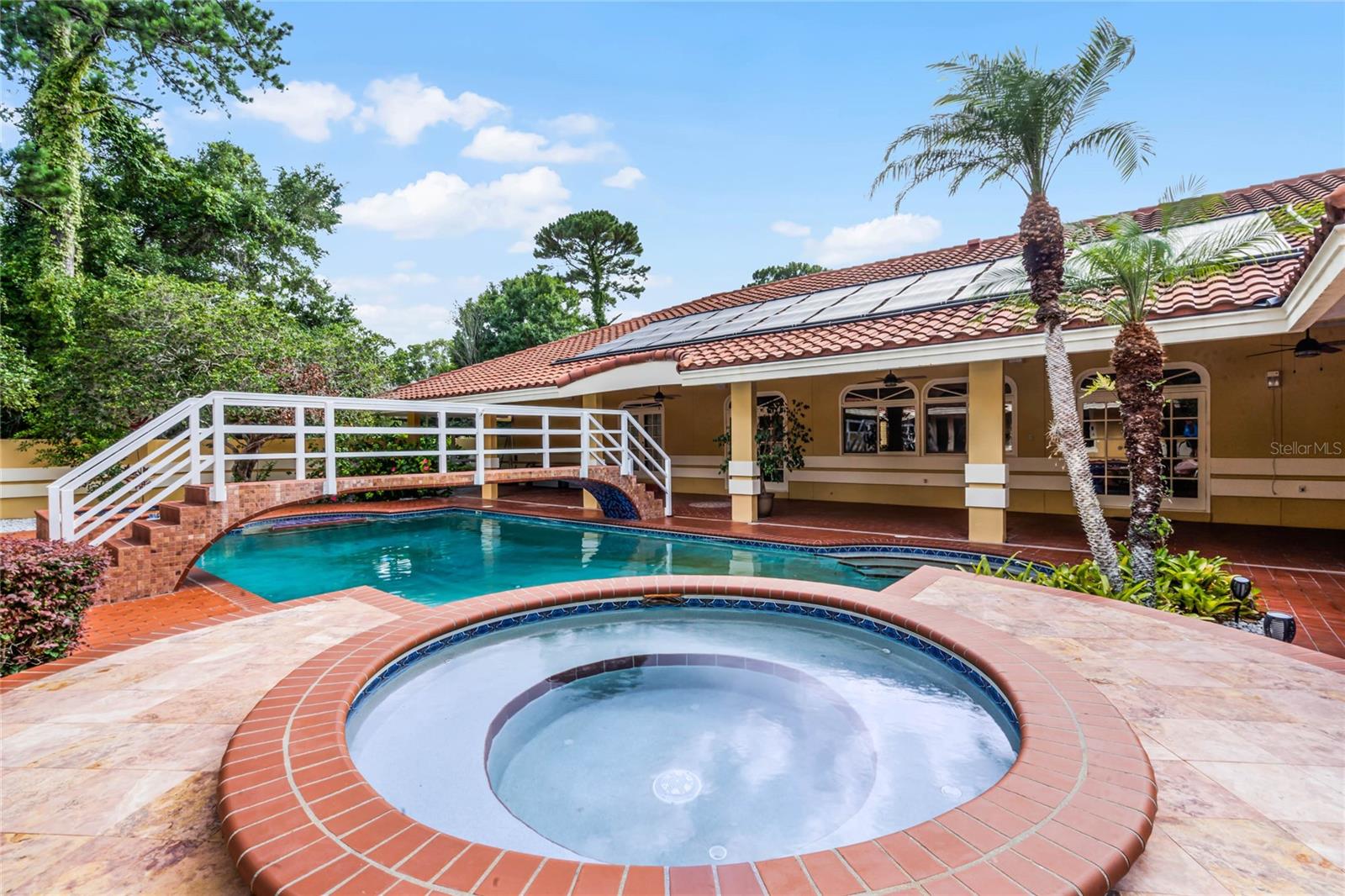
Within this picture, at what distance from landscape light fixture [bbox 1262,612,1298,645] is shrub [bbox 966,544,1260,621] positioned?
684mm

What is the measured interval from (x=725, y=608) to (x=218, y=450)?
602 cm

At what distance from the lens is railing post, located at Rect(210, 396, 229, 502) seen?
6395mm

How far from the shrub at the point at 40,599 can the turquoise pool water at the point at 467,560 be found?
2.69m

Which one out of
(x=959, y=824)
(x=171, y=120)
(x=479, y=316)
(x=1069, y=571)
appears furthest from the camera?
A: (x=479, y=316)

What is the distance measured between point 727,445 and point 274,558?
9.65 meters

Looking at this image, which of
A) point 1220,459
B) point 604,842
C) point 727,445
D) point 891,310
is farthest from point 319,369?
point 1220,459

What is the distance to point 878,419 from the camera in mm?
13273

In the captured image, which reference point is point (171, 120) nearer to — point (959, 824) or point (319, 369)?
point (319, 369)

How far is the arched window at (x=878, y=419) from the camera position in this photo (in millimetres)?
12867

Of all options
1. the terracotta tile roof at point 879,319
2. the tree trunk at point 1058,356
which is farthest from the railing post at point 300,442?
the tree trunk at point 1058,356

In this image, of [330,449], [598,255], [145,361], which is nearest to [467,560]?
[330,449]

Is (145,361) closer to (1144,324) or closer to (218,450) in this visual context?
(218,450)

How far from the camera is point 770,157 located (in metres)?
19.0

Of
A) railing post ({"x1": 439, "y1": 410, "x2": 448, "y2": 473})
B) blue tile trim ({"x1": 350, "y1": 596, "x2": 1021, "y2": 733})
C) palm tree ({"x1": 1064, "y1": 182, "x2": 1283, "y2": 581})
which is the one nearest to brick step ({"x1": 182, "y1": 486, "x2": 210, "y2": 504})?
railing post ({"x1": 439, "y1": 410, "x2": 448, "y2": 473})
